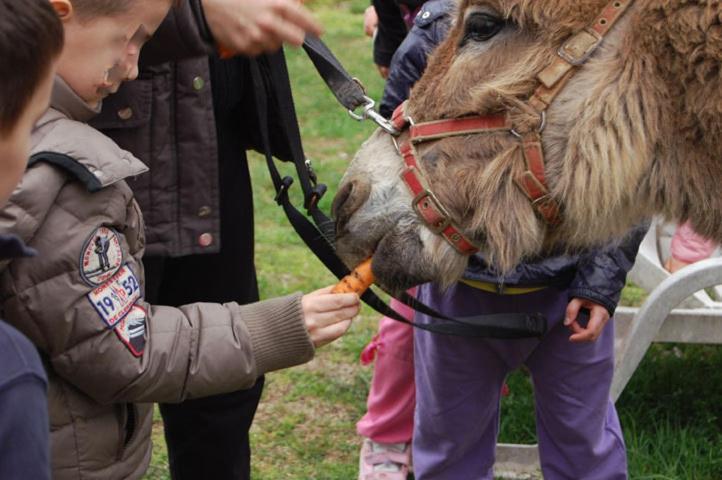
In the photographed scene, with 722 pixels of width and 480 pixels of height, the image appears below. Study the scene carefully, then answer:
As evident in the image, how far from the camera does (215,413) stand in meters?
3.17

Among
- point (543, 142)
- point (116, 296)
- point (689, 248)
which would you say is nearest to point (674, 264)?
point (689, 248)

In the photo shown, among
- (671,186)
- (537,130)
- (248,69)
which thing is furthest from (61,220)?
Result: (671,186)

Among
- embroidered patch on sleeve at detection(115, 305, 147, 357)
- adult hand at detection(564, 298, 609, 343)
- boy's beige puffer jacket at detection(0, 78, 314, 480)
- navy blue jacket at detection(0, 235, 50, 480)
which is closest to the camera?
navy blue jacket at detection(0, 235, 50, 480)

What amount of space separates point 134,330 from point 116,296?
3.8 inches

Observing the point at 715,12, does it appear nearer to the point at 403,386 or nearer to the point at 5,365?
the point at 5,365

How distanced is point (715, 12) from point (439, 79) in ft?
2.39

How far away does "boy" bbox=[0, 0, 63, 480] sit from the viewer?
1.38 meters

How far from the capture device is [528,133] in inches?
99.9

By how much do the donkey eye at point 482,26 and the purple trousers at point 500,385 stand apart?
878 millimetres

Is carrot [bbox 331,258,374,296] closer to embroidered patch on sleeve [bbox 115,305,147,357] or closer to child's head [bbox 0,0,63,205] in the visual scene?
embroidered patch on sleeve [bbox 115,305,147,357]

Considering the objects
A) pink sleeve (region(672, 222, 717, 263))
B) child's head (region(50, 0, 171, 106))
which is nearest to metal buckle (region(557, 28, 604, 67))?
child's head (region(50, 0, 171, 106))

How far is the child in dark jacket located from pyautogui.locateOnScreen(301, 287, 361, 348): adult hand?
0.67 m

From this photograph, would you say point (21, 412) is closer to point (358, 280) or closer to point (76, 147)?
point (76, 147)

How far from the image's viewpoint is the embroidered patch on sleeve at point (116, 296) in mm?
2160
